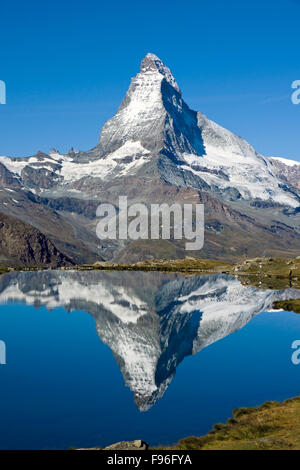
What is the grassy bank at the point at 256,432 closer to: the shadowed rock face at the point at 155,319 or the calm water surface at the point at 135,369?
the calm water surface at the point at 135,369

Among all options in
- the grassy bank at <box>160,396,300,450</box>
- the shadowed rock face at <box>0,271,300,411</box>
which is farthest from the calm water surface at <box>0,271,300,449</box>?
the grassy bank at <box>160,396,300,450</box>

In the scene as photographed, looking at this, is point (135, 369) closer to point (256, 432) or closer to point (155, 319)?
point (256, 432)

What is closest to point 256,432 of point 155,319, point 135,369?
point 135,369

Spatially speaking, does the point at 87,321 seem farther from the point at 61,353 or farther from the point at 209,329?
the point at 61,353

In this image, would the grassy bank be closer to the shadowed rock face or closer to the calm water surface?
the calm water surface
